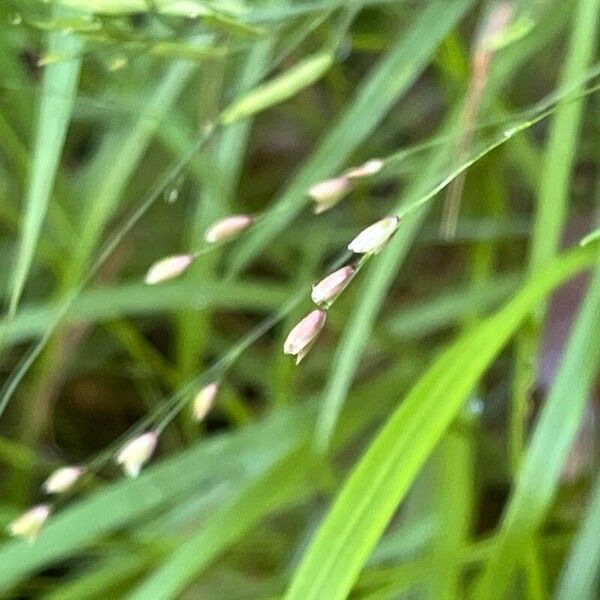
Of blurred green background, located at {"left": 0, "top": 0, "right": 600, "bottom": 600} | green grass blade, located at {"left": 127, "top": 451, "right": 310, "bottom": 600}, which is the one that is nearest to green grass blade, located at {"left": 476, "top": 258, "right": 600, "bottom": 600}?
blurred green background, located at {"left": 0, "top": 0, "right": 600, "bottom": 600}

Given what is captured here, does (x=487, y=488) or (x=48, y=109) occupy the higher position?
(x=48, y=109)

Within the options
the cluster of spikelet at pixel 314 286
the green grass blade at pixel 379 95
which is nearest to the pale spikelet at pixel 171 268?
the cluster of spikelet at pixel 314 286

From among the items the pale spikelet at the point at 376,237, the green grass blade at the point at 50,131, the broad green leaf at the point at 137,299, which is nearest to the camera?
the pale spikelet at the point at 376,237

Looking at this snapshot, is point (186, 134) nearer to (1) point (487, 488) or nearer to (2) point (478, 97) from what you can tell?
(2) point (478, 97)

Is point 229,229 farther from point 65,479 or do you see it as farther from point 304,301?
point 304,301

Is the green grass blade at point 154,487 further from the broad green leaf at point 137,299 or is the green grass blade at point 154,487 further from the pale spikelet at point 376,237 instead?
the pale spikelet at point 376,237

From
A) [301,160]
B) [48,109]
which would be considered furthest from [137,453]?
[301,160]
